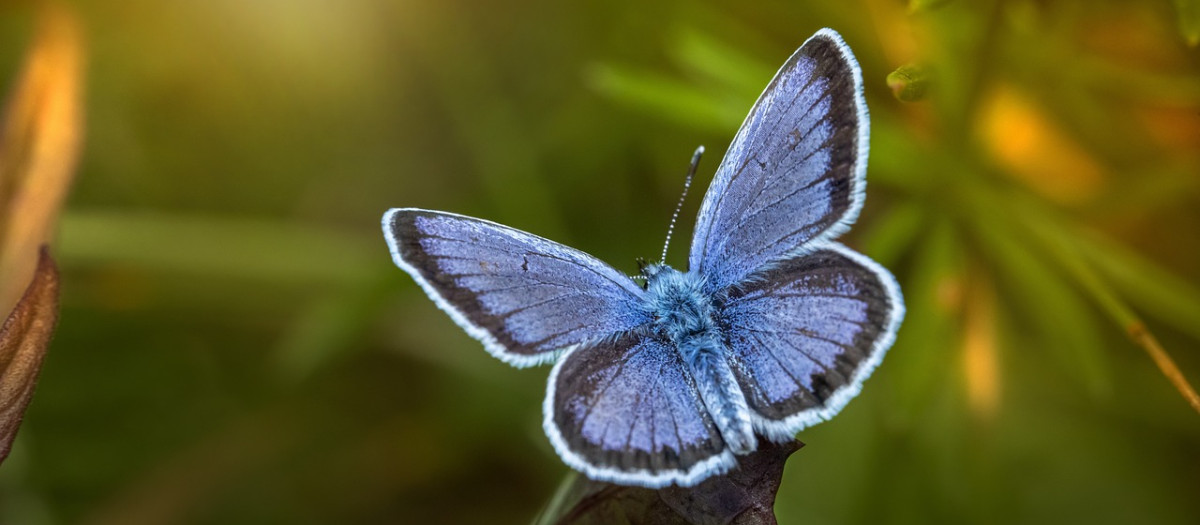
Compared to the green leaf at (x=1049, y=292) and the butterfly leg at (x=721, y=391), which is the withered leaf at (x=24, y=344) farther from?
the green leaf at (x=1049, y=292)

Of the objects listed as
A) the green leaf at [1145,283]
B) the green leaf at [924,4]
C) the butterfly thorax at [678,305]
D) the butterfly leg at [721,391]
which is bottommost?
the green leaf at [1145,283]

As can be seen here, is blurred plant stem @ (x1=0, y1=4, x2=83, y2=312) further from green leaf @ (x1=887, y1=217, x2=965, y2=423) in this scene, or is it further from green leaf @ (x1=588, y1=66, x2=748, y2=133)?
green leaf @ (x1=887, y1=217, x2=965, y2=423)

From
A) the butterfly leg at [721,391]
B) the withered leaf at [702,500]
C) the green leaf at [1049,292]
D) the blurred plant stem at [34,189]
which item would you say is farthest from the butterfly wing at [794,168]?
the blurred plant stem at [34,189]

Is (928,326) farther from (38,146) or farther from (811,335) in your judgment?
(38,146)

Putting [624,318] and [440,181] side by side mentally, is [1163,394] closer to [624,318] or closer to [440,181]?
[624,318]

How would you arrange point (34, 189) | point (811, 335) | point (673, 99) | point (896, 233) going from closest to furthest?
point (811, 335)
point (34, 189)
point (896, 233)
point (673, 99)

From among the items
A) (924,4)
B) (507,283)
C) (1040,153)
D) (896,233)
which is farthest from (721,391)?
(1040,153)

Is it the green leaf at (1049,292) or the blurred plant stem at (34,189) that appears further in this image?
the green leaf at (1049,292)
